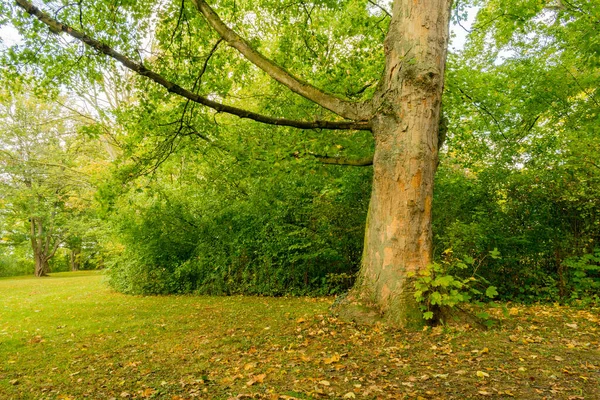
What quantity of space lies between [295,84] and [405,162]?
2109mm

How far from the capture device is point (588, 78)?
9164mm

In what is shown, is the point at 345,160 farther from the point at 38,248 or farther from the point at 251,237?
the point at 38,248

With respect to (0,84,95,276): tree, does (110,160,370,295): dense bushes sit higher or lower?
lower

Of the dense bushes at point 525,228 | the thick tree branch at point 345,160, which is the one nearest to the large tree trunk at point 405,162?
the thick tree branch at point 345,160

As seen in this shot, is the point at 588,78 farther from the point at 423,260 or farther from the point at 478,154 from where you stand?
the point at 423,260


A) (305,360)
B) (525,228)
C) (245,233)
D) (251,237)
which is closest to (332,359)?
(305,360)

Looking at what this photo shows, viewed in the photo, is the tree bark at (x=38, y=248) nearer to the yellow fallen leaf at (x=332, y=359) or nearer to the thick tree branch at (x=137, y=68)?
the thick tree branch at (x=137, y=68)

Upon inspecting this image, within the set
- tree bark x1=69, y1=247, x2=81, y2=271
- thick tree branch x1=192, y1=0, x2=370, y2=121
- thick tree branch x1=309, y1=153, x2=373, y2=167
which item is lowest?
tree bark x1=69, y1=247, x2=81, y2=271

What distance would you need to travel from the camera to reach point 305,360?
3961mm

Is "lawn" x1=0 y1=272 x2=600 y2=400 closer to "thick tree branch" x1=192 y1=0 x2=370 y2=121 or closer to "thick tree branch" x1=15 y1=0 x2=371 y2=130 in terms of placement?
"thick tree branch" x1=15 y1=0 x2=371 y2=130

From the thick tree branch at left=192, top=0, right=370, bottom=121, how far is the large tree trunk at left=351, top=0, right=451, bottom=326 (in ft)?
1.47

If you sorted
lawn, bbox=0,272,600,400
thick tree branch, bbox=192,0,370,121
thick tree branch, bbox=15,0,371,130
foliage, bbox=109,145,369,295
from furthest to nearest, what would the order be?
foliage, bbox=109,145,369,295, thick tree branch, bbox=192,0,370,121, thick tree branch, bbox=15,0,371,130, lawn, bbox=0,272,600,400

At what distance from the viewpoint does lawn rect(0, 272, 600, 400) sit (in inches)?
124

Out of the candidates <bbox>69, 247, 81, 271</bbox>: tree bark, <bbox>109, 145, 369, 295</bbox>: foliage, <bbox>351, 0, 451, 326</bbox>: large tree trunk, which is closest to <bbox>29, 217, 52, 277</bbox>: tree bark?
<bbox>69, 247, 81, 271</bbox>: tree bark
